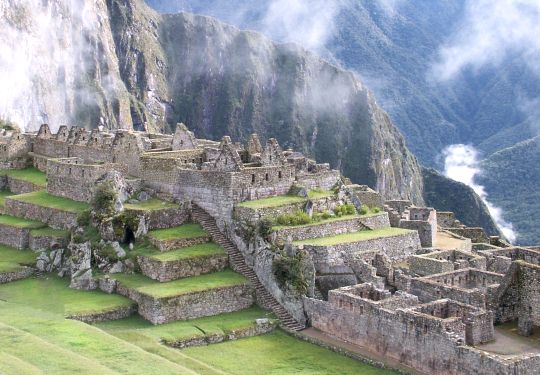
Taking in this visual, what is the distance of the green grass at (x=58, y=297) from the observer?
34219mm

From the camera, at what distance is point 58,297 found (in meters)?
35.8

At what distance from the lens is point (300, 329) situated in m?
35.3

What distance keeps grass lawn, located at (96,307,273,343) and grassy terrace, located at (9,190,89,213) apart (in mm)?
10390

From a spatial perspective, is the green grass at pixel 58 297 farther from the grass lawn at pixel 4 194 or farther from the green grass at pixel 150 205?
the grass lawn at pixel 4 194

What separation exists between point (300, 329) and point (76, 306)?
9.24 meters

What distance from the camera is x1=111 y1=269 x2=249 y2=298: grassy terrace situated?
115ft

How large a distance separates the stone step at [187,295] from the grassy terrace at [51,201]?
23.5 ft

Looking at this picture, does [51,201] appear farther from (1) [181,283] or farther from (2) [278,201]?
(2) [278,201]

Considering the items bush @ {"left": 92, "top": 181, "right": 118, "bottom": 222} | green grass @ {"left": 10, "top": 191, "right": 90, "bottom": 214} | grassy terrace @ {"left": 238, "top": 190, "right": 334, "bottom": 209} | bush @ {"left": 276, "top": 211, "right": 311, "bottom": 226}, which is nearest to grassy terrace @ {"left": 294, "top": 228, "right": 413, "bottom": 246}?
bush @ {"left": 276, "top": 211, "right": 311, "bottom": 226}

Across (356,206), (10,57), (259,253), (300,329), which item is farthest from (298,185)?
(10,57)

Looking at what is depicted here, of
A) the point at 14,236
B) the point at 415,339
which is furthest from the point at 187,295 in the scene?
the point at 14,236

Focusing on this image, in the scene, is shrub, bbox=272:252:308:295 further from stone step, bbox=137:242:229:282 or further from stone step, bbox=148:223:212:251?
stone step, bbox=148:223:212:251

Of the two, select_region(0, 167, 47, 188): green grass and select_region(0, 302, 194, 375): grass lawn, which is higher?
select_region(0, 167, 47, 188): green grass

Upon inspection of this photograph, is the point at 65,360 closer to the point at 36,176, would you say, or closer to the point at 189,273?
the point at 189,273
